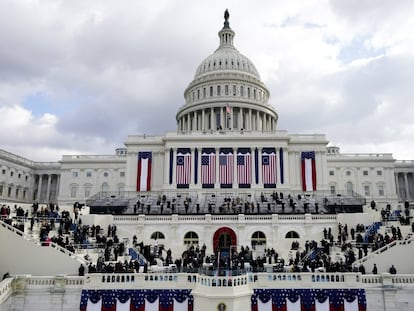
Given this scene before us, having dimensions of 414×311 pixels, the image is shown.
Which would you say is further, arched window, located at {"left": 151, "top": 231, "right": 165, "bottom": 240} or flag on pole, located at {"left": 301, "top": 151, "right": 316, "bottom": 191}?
flag on pole, located at {"left": 301, "top": 151, "right": 316, "bottom": 191}

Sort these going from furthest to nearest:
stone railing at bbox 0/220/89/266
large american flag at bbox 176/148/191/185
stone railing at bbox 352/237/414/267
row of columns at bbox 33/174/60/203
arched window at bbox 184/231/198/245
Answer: row of columns at bbox 33/174/60/203 < large american flag at bbox 176/148/191/185 < arched window at bbox 184/231/198/245 < stone railing at bbox 0/220/89/266 < stone railing at bbox 352/237/414/267

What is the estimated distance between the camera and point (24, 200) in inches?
3935

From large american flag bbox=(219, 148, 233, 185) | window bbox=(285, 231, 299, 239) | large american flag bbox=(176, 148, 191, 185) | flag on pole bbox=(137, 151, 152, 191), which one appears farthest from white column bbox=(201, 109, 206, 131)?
window bbox=(285, 231, 299, 239)

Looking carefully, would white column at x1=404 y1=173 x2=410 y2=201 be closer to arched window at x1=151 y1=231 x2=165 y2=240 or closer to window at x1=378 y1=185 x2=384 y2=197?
window at x1=378 y1=185 x2=384 y2=197

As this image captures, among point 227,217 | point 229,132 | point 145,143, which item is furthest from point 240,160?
point 227,217

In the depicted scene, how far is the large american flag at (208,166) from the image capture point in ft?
225

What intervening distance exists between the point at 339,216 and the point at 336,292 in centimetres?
2027

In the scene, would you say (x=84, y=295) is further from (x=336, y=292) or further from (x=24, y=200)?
(x=24, y=200)

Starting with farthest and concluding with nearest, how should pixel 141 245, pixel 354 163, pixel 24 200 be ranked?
pixel 24 200 → pixel 354 163 → pixel 141 245

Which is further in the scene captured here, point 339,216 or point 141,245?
point 339,216

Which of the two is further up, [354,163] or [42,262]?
[354,163]

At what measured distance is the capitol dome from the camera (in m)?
89.9

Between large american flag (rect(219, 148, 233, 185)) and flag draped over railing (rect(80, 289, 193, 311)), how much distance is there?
45.7m

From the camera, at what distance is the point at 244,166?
6950 cm
